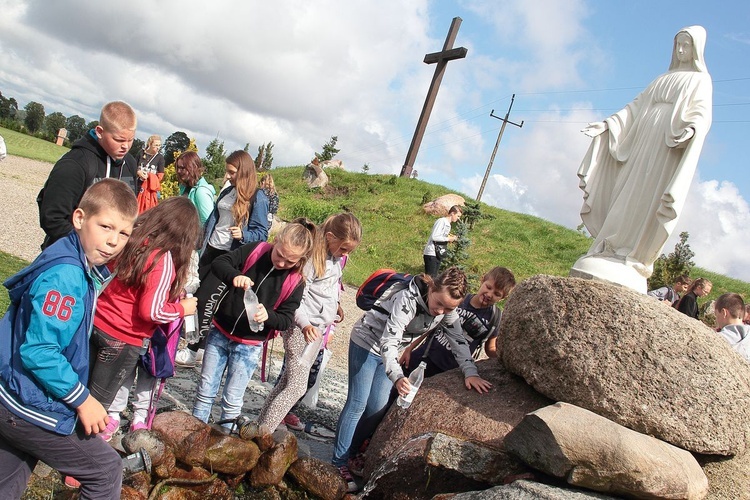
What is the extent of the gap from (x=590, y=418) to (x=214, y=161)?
21020mm

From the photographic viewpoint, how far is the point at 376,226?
17.6 m

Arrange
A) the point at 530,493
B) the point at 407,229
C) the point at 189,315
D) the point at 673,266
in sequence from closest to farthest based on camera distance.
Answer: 1. the point at 530,493
2. the point at 189,315
3. the point at 673,266
4. the point at 407,229

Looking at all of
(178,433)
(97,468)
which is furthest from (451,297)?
(97,468)

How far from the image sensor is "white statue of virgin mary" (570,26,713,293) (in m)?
4.42

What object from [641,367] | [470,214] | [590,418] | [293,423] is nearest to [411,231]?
[470,214]

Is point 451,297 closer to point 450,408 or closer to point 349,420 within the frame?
point 450,408

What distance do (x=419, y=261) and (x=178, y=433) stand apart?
12294 mm

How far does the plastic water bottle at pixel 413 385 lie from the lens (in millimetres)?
3488

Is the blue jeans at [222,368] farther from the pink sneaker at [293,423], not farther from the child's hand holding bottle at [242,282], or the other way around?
the pink sneaker at [293,423]

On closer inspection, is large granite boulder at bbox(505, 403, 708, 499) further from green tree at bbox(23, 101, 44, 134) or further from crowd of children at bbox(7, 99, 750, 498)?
green tree at bbox(23, 101, 44, 134)

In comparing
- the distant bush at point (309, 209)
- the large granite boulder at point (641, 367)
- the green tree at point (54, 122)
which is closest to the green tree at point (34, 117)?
the green tree at point (54, 122)

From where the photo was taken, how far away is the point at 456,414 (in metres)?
3.64

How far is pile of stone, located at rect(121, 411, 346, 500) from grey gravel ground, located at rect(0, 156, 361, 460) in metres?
0.61

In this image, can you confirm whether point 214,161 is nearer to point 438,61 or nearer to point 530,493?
point 438,61
